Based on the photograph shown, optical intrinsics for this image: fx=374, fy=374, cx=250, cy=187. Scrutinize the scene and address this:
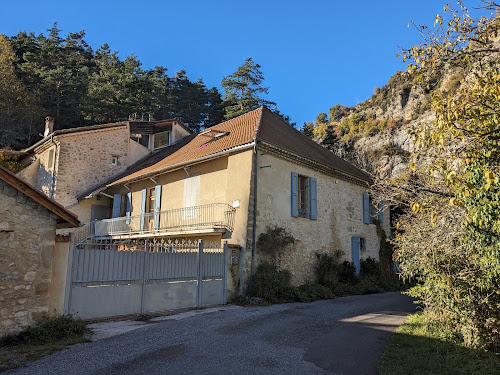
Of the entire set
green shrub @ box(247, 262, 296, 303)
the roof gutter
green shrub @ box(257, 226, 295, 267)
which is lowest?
green shrub @ box(247, 262, 296, 303)

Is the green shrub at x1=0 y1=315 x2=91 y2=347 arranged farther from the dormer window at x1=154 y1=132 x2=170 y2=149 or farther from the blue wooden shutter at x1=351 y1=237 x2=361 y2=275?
the dormer window at x1=154 y1=132 x2=170 y2=149

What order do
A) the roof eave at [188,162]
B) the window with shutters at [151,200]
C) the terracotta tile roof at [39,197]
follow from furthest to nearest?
1. the window with shutters at [151,200]
2. the roof eave at [188,162]
3. the terracotta tile roof at [39,197]

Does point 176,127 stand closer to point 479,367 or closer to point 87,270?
point 87,270

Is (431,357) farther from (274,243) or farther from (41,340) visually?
(274,243)

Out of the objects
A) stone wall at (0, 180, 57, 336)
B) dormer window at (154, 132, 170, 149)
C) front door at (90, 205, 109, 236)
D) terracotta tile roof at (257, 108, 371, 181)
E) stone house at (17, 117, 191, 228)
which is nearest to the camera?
stone wall at (0, 180, 57, 336)

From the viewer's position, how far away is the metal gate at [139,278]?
7855 mm

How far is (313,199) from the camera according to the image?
15.0 meters

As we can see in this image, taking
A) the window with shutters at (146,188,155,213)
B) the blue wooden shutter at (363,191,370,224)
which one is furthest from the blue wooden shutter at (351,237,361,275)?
the window with shutters at (146,188,155,213)

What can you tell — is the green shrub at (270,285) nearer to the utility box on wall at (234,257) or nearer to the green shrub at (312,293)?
the green shrub at (312,293)

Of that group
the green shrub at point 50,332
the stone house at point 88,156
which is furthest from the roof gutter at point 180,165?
the green shrub at point 50,332

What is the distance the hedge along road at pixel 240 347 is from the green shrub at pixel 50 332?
0.83m

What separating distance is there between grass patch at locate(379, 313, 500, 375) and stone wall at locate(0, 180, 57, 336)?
6091 millimetres

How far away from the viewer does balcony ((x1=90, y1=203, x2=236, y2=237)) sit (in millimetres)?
13148

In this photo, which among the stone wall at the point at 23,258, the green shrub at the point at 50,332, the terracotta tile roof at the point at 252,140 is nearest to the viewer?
the green shrub at the point at 50,332
